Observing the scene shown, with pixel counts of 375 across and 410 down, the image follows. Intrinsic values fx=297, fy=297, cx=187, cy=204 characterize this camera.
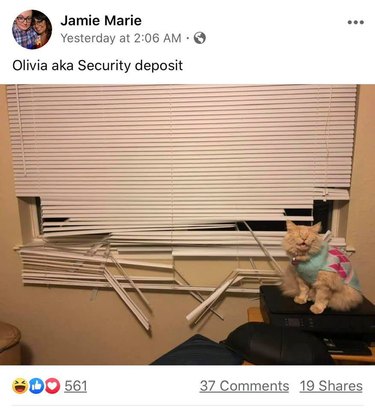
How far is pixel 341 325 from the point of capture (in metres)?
0.83

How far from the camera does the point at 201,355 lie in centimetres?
89

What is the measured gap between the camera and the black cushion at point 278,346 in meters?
0.73

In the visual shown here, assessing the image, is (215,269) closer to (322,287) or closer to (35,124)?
(322,287)

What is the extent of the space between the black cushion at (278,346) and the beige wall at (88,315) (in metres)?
0.34

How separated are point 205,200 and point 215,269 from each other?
27cm

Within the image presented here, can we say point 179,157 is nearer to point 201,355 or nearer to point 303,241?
point 303,241
